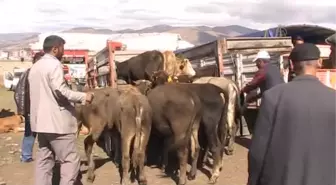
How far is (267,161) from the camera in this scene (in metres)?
3.48

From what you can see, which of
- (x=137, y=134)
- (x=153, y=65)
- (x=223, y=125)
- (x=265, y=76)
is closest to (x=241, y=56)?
(x=153, y=65)

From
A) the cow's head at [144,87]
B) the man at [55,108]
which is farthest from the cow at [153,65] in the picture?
the man at [55,108]

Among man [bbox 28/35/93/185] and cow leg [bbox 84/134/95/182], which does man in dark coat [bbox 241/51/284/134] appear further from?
man [bbox 28/35/93/185]

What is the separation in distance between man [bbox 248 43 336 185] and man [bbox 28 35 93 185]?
3100 mm

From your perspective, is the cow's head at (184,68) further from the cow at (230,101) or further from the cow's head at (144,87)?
the cow's head at (144,87)

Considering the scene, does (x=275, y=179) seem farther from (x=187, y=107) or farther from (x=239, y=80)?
(x=239, y=80)

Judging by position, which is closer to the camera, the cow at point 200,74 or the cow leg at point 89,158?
the cow leg at point 89,158

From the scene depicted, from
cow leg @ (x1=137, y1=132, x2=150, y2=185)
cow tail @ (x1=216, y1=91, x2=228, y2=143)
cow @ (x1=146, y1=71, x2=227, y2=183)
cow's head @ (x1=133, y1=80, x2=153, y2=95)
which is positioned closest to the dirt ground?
cow leg @ (x1=137, y1=132, x2=150, y2=185)

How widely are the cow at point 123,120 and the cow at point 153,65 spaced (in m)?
2.20

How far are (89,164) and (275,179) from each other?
5.42 metres

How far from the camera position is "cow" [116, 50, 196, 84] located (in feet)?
34.7

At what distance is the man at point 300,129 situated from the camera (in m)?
3.34

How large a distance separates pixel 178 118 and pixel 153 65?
10.0 ft

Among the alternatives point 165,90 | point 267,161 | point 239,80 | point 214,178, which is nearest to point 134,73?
point 239,80
